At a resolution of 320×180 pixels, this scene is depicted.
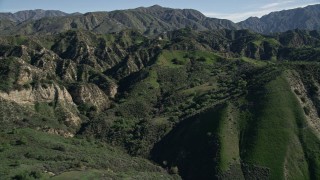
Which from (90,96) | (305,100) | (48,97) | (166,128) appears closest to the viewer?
(305,100)

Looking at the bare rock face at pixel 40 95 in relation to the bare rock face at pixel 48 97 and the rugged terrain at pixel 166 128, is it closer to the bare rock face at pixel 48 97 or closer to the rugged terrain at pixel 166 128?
the bare rock face at pixel 48 97

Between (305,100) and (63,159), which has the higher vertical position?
(305,100)

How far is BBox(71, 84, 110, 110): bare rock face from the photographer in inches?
6624

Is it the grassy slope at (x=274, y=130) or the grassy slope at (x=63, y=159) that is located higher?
the grassy slope at (x=274, y=130)

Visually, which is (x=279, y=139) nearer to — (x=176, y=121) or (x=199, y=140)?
(x=199, y=140)

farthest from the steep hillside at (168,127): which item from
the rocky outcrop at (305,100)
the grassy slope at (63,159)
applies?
the rocky outcrop at (305,100)

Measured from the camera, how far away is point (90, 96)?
17100 cm

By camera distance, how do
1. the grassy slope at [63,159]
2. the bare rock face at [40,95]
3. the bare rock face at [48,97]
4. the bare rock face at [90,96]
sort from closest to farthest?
the grassy slope at [63,159]
the bare rock face at [40,95]
the bare rock face at [48,97]
the bare rock face at [90,96]

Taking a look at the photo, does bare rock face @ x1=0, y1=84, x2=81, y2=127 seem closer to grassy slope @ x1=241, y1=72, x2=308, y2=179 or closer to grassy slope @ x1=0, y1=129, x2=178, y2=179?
grassy slope @ x1=0, y1=129, x2=178, y2=179

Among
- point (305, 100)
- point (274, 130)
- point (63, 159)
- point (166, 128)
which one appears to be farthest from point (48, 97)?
point (305, 100)

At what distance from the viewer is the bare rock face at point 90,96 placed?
16825 cm

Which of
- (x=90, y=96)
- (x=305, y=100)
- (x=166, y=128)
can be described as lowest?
(x=166, y=128)

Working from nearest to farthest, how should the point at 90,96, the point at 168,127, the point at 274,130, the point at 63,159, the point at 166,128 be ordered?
the point at 63,159 → the point at 274,130 → the point at 166,128 → the point at 168,127 → the point at 90,96

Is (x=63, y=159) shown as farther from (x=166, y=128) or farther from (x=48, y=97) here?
(x=48, y=97)
